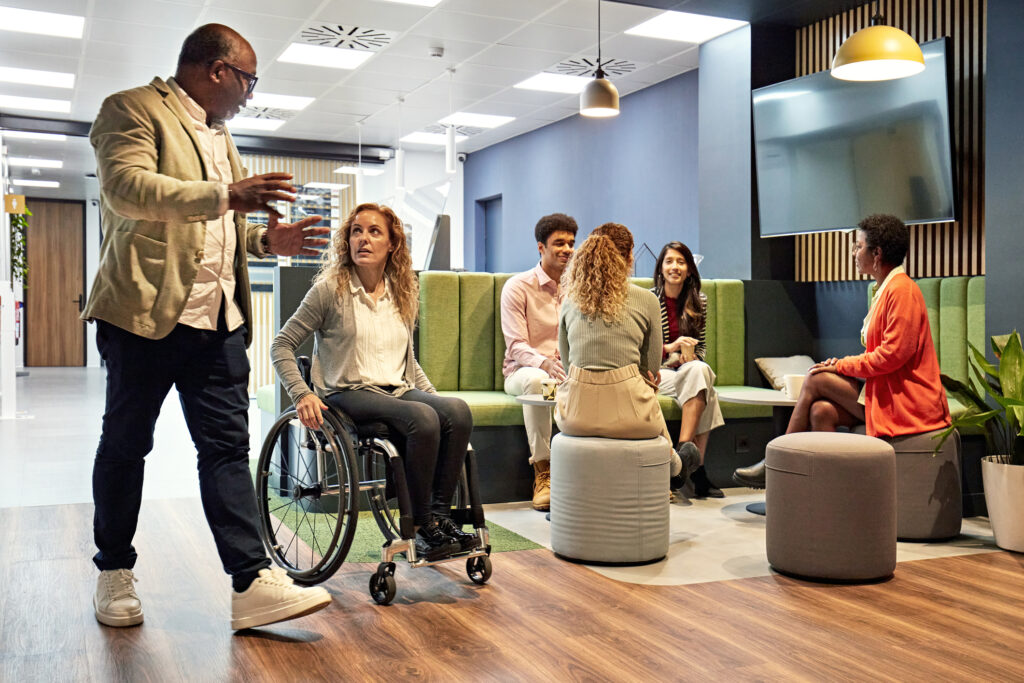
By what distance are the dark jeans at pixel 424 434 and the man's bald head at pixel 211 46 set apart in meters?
1.06

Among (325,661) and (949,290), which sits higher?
(949,290)

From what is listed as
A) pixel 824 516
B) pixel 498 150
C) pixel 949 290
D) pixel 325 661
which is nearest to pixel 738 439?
pixel 949 290

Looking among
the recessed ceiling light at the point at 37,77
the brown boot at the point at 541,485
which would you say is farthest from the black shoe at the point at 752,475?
the recessed ceiling light at the point at 37,77

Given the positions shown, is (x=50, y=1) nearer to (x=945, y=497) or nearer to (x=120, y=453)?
(x=120, y=453)

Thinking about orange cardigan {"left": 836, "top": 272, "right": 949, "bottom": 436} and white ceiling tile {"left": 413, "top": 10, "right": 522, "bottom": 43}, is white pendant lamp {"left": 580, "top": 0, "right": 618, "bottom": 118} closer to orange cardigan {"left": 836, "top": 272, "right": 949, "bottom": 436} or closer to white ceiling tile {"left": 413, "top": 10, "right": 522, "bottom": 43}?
white ceiling tile {"left": 413, "top": 10, "right": 522, "bottom": 43}

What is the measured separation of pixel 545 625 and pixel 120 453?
1198 mm

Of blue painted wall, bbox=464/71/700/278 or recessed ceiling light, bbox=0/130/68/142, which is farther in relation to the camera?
recessed ceiling light, bbox=0/130/68/142

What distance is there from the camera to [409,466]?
285cm

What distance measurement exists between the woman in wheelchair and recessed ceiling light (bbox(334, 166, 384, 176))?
8.67m

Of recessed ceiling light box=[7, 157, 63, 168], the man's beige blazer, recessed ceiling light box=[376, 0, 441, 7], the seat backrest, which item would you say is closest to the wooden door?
recessed ceiling light box=[7, 157, 63, 168]

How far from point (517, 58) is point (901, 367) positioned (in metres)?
4.82

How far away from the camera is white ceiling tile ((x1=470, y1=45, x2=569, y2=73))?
7.48m

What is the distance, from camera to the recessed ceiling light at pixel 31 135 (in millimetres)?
10180

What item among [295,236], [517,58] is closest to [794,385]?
[295,236]
